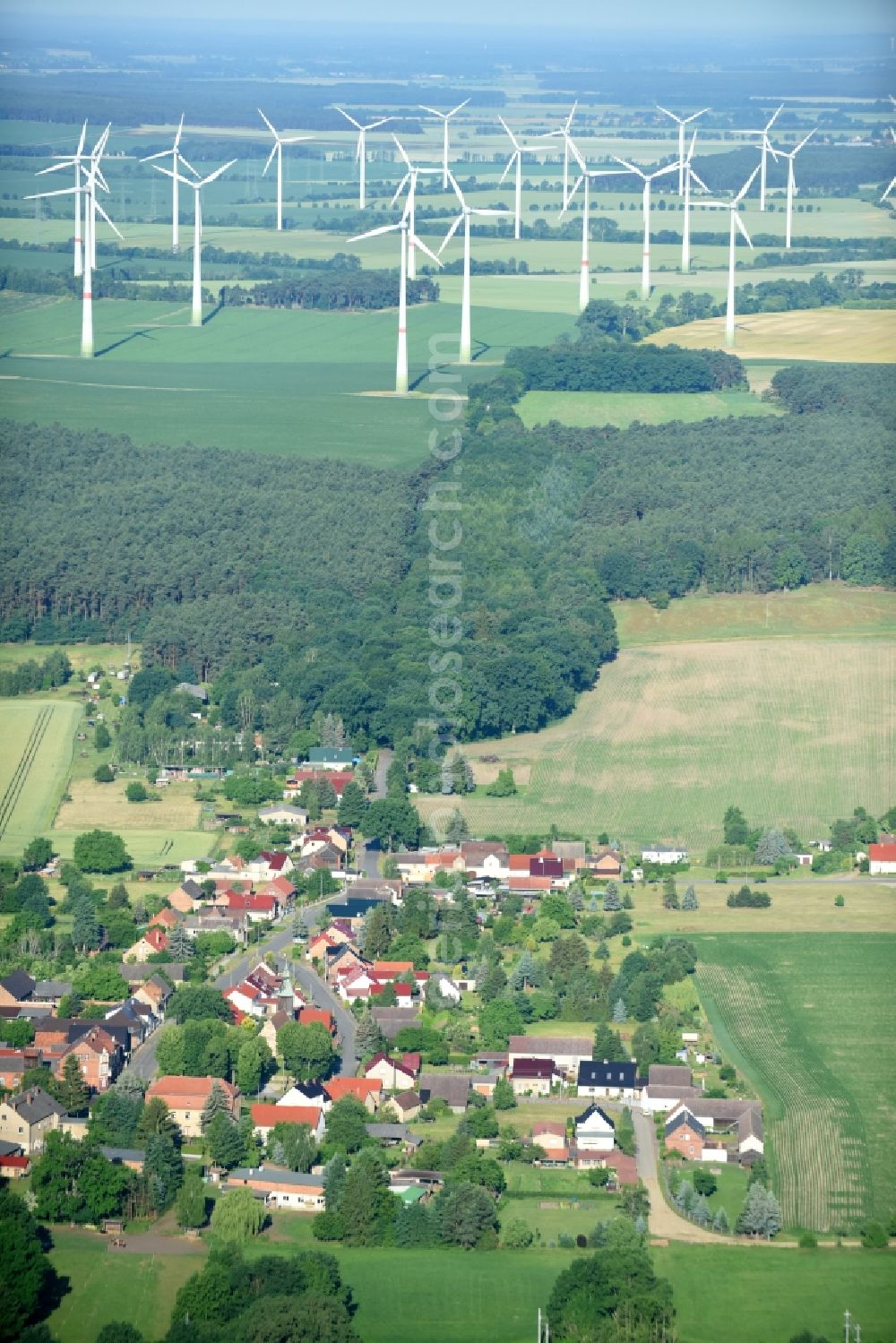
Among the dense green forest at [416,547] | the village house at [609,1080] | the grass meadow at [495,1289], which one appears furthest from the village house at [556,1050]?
the dense green forest at [416,547]

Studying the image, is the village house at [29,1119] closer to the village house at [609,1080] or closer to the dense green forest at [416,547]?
the village house at [609,1080]

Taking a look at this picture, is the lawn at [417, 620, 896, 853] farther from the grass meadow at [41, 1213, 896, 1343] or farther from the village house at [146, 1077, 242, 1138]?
the grass meadow at [41, 1213, 896, 1343]

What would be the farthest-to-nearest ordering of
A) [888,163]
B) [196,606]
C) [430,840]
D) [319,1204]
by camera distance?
[888,163]
[196,606]
[430,840]
[319,1204]

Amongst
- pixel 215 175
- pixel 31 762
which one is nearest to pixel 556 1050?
pixel 31 762

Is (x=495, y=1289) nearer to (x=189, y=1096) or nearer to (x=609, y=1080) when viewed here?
(x=189, y=1096)

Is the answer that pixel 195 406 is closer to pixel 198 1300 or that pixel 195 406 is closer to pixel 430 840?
pixel 430 840

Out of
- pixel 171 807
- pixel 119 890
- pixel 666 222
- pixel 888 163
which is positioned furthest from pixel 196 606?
pixel 888 163

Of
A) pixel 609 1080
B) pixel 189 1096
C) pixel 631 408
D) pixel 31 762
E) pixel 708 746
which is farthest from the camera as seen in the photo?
pixel 631 408
